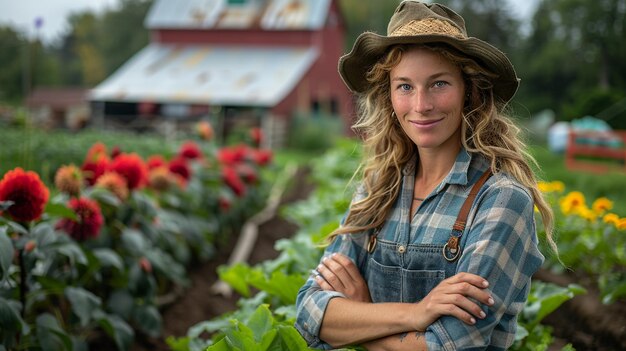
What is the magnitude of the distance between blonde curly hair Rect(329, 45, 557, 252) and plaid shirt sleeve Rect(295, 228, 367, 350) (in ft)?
0.20

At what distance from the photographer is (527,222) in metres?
1.93

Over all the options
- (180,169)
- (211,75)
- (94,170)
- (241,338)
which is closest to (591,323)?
(241,338)

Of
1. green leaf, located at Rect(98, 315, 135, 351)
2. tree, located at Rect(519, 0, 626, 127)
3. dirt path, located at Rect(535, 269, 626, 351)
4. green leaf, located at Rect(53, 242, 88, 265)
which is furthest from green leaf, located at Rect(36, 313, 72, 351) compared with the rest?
tree, located at Rect(519, 0, 626, 127)

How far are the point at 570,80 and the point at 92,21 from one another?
5137cm

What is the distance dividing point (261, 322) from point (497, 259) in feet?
2.42

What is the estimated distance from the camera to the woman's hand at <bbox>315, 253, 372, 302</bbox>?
221cm

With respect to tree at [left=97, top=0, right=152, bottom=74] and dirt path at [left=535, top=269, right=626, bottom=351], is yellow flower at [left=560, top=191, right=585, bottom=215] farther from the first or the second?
tree at [left=97, top=0, right=152, bottom=74]

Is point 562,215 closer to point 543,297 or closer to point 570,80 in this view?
point 570,80

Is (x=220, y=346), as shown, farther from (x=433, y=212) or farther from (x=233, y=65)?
(x=233, y=65)

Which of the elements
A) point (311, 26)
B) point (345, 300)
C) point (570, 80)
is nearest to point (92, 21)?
point (311, 26)

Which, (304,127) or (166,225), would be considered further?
(304,127)

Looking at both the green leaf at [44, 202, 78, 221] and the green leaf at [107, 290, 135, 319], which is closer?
the green leaf at [44, 202, 78, 221]

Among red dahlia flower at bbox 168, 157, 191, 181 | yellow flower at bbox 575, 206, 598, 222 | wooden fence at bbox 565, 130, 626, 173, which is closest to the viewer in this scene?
yellow flower at bbox 575, 206, 598, 222

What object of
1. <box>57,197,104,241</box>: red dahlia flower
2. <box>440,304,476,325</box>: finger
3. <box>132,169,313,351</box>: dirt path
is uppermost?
<box>440,304,476,325</box>: finger
